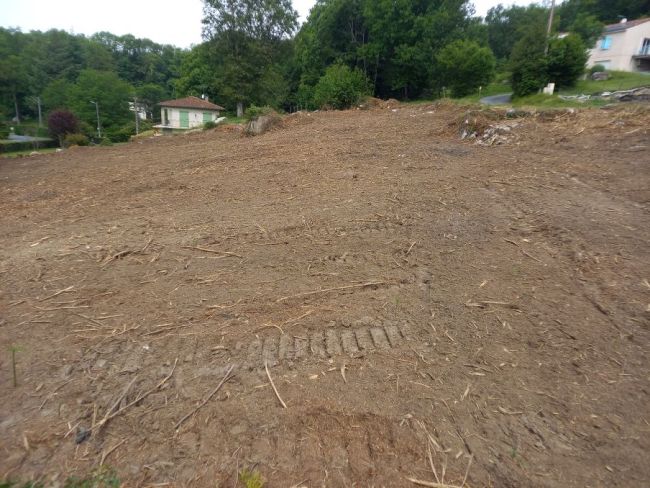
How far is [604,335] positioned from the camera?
9.43 ft

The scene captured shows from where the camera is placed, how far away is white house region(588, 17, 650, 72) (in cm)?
3225

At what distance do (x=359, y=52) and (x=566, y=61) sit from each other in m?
19.4

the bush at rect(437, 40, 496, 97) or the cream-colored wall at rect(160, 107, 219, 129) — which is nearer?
the bush at rect(437, 40, 496, 97)

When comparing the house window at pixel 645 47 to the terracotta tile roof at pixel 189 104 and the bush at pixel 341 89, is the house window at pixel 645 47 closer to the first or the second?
the bush at pixel 341 89

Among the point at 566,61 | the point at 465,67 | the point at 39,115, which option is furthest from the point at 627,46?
the point at 39,115

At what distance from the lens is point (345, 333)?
308cm

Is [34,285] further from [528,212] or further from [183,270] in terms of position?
[528,212]

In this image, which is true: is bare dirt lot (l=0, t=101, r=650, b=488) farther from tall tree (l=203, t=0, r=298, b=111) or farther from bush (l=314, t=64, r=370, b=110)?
tall tree (l=203, t=0, r=298, b=111)

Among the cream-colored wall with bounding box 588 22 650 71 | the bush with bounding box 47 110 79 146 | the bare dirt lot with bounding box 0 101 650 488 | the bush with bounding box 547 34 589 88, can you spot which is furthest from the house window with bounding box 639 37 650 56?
the bush with bounding box 47 110 79 146

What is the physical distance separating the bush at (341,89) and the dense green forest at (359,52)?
0.35 feet

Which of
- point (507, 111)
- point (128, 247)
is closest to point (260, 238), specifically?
point (128, 247)

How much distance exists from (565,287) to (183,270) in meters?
3.87

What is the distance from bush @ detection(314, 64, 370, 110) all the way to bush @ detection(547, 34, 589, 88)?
32.1 ft

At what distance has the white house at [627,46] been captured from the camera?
32.2 m
